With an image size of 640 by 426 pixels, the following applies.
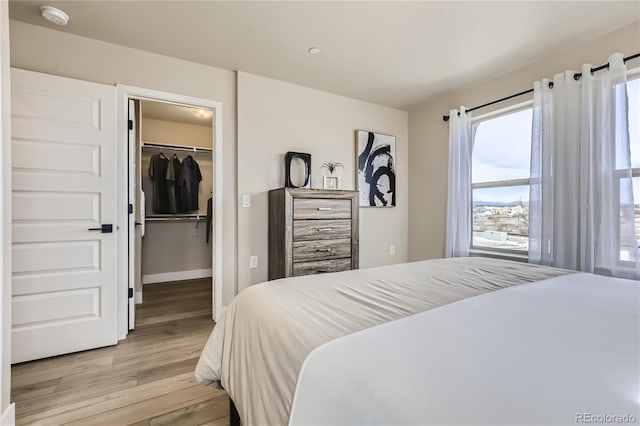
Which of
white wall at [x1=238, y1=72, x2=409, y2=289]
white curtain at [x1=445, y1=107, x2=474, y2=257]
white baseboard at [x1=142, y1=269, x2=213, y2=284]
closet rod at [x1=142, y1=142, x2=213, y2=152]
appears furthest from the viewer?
white baseboard at [x1=142, y1=269, x2=213, y2=284]

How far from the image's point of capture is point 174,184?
4.18 meters

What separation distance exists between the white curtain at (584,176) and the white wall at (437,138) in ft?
0.67

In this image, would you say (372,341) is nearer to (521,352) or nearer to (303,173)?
(521,352)

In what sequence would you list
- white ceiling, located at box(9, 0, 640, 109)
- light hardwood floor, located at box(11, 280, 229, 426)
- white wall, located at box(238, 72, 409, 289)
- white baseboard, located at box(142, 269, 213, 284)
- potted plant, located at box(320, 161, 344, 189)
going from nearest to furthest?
light hardwood floor, located at box(11, 280, 229, 426) < white ceiling, located at box(9, 0, 640, 109) < white wall, located at box(238, 72, 409, 289) < potted plant, located at box(320, 161, 344, 189) < white baseboard, located at box(142, 269, 213, 284)

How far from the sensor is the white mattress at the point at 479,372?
493 millimetres

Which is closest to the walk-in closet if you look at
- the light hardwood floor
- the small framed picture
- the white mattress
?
the light hardwood floor

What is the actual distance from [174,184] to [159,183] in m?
0.19

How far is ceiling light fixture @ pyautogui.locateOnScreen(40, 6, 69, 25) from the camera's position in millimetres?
1884

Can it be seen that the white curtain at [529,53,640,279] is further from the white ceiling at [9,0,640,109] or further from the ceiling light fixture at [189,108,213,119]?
the ceiling light fixture at [189,108,213,119]

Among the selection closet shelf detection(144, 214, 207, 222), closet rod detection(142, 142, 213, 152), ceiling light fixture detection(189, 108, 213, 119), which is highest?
ceiling light fixture detection(189, 108, 213, 119)

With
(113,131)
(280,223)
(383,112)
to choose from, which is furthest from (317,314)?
(383,112)

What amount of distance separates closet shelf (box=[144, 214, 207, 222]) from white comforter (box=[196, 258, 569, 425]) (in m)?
3.29

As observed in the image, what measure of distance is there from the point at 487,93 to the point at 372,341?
3.07 metres

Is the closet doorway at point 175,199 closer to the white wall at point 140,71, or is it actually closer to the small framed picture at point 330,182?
the white wall at point 140,71
